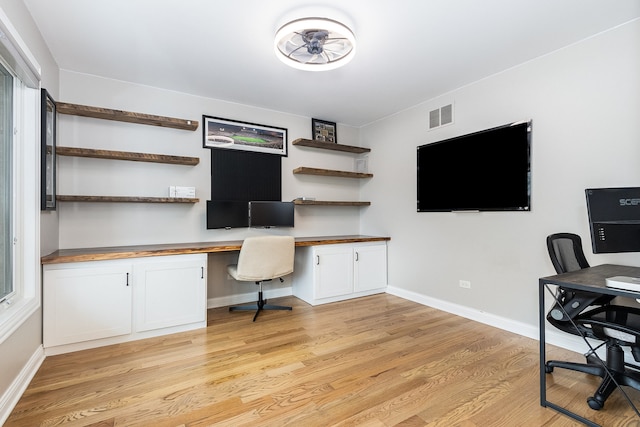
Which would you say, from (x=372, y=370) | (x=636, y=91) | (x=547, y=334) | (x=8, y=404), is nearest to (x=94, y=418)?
(x=8, y=404)

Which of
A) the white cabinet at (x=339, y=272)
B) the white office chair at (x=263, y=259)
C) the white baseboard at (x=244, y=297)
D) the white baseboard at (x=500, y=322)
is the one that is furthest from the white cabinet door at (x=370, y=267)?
the white office chair at (x=263, y=259)

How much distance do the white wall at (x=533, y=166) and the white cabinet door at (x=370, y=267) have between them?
0.28 metres

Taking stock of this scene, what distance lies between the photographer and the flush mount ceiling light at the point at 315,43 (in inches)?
79.7

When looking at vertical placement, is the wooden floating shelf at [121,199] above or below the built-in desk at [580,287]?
above

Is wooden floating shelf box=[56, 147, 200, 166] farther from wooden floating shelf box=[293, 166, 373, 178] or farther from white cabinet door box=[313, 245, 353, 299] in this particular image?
white cabinet door box=[313, 245, 353, 299]

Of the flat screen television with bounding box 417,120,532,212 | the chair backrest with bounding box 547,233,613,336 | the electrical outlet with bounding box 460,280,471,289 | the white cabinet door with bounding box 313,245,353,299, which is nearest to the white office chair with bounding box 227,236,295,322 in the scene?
the white cabinet door with bounding box 313,245,353,299

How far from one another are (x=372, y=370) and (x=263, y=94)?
3008mm

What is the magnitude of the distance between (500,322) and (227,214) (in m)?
3.10

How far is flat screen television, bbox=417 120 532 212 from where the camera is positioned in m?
2.78

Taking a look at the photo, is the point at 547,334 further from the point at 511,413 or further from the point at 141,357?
the point at 141,357

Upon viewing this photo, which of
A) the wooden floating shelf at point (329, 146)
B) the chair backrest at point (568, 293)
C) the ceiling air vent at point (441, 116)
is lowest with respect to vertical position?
the chair backrest at point (568, 293)

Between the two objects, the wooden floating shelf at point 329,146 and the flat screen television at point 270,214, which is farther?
the wooden floating shelf at point 329,146

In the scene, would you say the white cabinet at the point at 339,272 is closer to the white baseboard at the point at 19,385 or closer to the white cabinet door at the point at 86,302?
the white cabinet door at the point at 86,302

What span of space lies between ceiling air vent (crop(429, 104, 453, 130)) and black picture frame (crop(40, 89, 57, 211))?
12.0ft
